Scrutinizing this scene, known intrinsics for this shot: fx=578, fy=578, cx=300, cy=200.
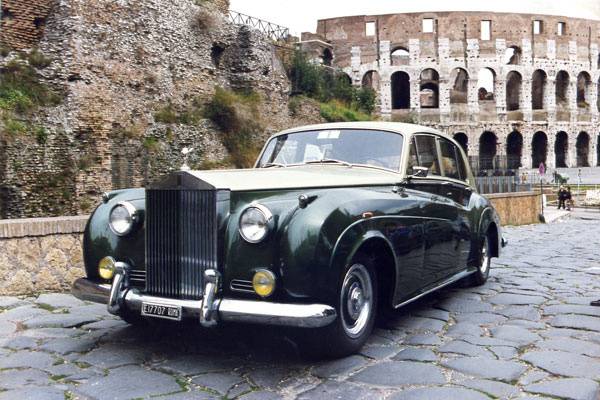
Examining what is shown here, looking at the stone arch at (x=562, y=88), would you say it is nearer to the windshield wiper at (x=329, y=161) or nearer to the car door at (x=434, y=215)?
the car door at (x=434, y=215)

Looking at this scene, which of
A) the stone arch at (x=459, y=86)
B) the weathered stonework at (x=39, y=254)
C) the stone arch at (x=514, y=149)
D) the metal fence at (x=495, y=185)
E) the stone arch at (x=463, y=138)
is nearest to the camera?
the weathered stonework at (x=39, y=254)

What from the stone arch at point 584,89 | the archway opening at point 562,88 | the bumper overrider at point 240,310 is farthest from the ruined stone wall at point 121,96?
the stone arch at point 584,89

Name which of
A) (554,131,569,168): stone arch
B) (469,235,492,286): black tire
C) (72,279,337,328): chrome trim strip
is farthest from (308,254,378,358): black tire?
(554,131,569,168): stone arch

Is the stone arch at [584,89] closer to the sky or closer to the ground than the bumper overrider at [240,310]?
closer to the sky

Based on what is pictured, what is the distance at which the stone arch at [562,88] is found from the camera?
4888cm

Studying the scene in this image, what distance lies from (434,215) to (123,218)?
270 centimetres

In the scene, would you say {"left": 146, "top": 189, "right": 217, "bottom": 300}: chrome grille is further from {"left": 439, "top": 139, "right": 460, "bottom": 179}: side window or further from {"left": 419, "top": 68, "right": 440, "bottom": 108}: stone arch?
{"left": 419, "top": 68, "right": 440, "bottom": 108}: stone arch

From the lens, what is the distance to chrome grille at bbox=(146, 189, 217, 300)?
148 inches

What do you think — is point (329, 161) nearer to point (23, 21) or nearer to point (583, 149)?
point (23, 21)

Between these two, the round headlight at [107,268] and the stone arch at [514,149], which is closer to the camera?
the round headlight at [107,268]

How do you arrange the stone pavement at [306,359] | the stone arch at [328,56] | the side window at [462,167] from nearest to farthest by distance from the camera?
1. the stone pavement at [306,359]
2. the side window at [462,167]
3. the stone arch at [328,56]

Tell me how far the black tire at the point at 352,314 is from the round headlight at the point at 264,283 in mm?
424

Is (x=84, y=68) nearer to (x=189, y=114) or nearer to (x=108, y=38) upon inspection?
(x=108, y=38)

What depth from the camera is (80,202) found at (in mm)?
16141
